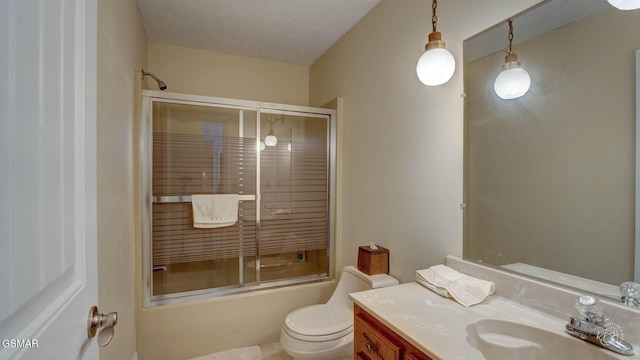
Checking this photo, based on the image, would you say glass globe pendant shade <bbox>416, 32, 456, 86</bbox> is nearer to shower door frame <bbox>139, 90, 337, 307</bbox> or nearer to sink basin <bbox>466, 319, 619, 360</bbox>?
sink basin <bbox>466, 319, 619, 360</bbox>

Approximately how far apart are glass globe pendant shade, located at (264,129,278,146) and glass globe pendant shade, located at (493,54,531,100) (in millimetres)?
1760

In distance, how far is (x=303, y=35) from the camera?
2580 mm

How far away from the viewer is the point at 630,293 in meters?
0.85

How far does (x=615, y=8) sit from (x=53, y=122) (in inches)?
59.7

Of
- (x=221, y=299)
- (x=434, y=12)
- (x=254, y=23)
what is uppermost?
(x=254, y=23)

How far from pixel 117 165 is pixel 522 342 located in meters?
1.92

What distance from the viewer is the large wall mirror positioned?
2.96 ft

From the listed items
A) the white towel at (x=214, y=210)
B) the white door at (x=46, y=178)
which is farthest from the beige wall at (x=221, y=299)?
the white door at (x=46, y=178)

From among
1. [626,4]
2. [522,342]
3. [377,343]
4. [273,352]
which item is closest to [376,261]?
[377,343]

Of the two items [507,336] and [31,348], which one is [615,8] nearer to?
[507,336]

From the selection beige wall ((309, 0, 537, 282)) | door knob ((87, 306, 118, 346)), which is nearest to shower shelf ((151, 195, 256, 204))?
beige wall ((309, 0, 537, 282))

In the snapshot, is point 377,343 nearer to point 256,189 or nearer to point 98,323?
point 98,323

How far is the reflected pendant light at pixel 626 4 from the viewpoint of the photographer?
822mm

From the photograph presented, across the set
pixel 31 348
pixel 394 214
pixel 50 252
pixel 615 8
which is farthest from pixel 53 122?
pixel 394 214
